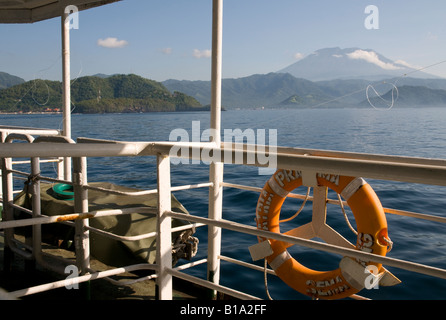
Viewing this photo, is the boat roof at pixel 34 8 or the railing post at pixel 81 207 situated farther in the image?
the boat roof at pixel 34 8

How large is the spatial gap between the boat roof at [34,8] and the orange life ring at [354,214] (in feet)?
7.94

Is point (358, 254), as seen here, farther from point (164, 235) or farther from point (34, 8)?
point (34, 8)

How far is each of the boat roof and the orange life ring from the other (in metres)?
2.42

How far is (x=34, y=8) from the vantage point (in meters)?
3.82

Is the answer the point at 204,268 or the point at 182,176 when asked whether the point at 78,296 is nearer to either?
the point at 204,268

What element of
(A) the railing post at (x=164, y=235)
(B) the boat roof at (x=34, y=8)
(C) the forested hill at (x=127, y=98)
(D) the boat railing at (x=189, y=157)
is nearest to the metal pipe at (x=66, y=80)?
(B) the boat roof at (x=34, y=8)

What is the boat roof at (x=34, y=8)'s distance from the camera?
11.2 feet

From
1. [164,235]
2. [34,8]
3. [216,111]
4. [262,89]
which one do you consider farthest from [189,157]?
[262,89]

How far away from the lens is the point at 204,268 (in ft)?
13.9

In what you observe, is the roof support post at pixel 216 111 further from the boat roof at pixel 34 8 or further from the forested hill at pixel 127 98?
the forested hill at pixel 127 98

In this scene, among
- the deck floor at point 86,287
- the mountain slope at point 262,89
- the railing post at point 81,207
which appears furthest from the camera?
the mountain slope at point 262,89

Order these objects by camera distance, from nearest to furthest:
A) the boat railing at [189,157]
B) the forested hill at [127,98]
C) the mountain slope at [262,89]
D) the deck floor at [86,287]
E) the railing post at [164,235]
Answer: the boat railing at [189,157], the railing post at [164,235], the deck floor at [86,287], the forested hill at [127,98], the mountain slope at [262,89]
